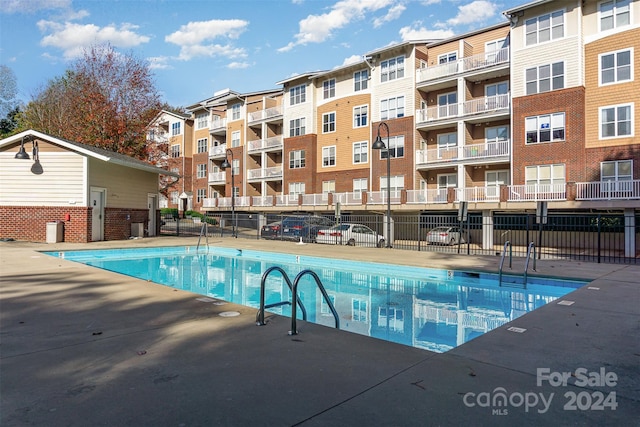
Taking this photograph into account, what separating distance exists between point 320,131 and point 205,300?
108 feet

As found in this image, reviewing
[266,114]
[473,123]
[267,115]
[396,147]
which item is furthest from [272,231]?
[266,114]

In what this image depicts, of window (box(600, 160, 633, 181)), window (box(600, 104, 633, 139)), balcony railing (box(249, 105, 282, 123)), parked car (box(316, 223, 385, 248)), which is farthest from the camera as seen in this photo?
balcony railing (box(249, 105, 282, 123))

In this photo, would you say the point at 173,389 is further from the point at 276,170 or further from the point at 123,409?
the point at 276,170

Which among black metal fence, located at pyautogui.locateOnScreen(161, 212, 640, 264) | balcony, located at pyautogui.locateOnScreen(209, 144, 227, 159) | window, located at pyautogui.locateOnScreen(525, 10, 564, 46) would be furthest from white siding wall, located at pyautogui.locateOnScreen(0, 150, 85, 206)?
balcony, located at pyautogui.locateOnScreen(209, 144, 227, 159)

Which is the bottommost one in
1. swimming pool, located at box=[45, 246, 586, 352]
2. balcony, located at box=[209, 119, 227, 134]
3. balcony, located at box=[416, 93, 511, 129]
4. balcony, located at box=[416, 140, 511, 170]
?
swimming pool, located at box=[45, 246, 586, 352]

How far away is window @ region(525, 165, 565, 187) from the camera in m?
25.1

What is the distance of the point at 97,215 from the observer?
824 inches

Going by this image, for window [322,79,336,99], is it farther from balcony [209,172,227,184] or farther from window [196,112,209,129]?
window [196,112,209,129]

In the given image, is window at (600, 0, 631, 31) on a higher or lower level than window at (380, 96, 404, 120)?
higher

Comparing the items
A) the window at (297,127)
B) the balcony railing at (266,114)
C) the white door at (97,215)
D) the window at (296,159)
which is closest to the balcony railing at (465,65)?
the window at (297,127)

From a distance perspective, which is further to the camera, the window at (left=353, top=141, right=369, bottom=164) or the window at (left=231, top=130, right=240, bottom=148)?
the window at (left=231, top=130, right=240, bottom=148)

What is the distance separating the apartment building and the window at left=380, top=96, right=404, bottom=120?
0.09 meters

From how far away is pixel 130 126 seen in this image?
103 feet

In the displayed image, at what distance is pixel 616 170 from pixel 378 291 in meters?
19.8
